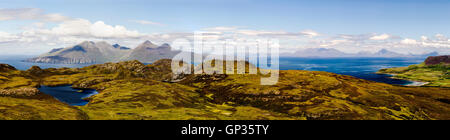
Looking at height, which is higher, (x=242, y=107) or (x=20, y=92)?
(x=20, y=92)

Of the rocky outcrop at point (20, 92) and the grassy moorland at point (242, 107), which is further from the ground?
the rocky outcrop at point (20, 92)

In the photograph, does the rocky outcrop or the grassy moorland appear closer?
the grassy moorland

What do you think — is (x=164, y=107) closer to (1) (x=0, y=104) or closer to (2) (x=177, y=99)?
(2) (x=177, y=99)

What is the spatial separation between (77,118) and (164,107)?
58.5 metres

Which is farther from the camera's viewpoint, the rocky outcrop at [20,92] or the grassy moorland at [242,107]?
the rocky outcrop at [20,92]

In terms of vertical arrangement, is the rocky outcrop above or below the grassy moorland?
above

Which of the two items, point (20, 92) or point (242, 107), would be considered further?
point (242, 107)
